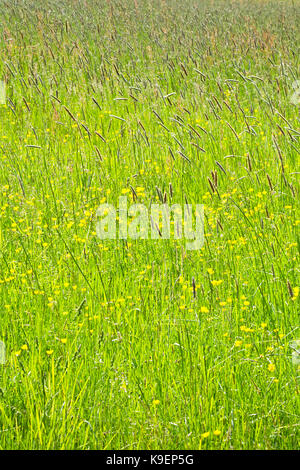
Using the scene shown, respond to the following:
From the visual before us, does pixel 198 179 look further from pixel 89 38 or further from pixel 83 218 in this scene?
pixel 89 38

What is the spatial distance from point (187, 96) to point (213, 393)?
12.4ft

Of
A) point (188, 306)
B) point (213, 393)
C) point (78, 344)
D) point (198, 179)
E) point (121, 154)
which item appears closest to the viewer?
point (213, 393)

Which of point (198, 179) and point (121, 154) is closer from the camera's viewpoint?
point (198, 179)

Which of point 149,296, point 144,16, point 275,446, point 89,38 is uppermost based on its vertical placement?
point 144,16

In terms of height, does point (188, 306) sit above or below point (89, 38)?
below

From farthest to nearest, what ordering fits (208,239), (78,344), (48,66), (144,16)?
(144,16) < (48,66) < (208,239) < (78,344)

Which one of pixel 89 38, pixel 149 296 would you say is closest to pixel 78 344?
pixel 149 296

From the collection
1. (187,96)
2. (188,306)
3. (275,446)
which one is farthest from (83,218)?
(187,96)

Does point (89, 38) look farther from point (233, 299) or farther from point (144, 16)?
point (233, 299)

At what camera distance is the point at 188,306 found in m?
2.16

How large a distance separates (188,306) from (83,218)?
43.9 inches

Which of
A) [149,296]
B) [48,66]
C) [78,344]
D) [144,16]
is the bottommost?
[78,344]

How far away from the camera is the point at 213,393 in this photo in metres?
1.75
